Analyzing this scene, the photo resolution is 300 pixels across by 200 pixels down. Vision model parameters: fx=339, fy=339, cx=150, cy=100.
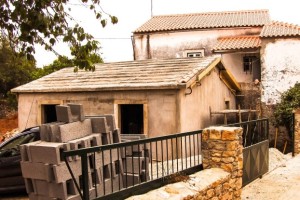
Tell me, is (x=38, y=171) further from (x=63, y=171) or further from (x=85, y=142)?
(x=85, y=142)

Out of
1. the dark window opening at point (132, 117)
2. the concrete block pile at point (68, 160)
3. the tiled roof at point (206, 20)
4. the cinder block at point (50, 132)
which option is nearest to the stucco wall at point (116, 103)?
the dark window opening at point (132, 117)

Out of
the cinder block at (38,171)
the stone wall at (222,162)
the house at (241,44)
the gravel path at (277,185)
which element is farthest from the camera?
the house at (241,44)

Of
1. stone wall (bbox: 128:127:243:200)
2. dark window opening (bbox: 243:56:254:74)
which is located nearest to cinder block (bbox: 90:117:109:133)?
stone wall (bbox: 128:127:243:200)

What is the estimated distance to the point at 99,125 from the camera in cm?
671

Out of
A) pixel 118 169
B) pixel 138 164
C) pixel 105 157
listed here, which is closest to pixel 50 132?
pixel 105 157

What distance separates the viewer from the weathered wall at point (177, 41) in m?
23.5

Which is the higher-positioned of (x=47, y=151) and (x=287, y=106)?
(x=287, y=106)

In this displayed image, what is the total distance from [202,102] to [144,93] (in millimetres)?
2550

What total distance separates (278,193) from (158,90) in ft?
16.2

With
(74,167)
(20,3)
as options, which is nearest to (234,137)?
(74,167)

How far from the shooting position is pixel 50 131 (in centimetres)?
596

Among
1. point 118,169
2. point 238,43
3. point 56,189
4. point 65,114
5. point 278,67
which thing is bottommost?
point 56,189

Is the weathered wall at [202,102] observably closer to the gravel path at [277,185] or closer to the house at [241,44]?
the house at [241,44]

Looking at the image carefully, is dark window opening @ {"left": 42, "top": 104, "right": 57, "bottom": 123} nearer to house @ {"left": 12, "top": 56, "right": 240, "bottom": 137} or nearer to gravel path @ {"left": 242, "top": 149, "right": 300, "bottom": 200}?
house @ {"left": 12, "top": 56, "right": 240, "bottom": 137}
